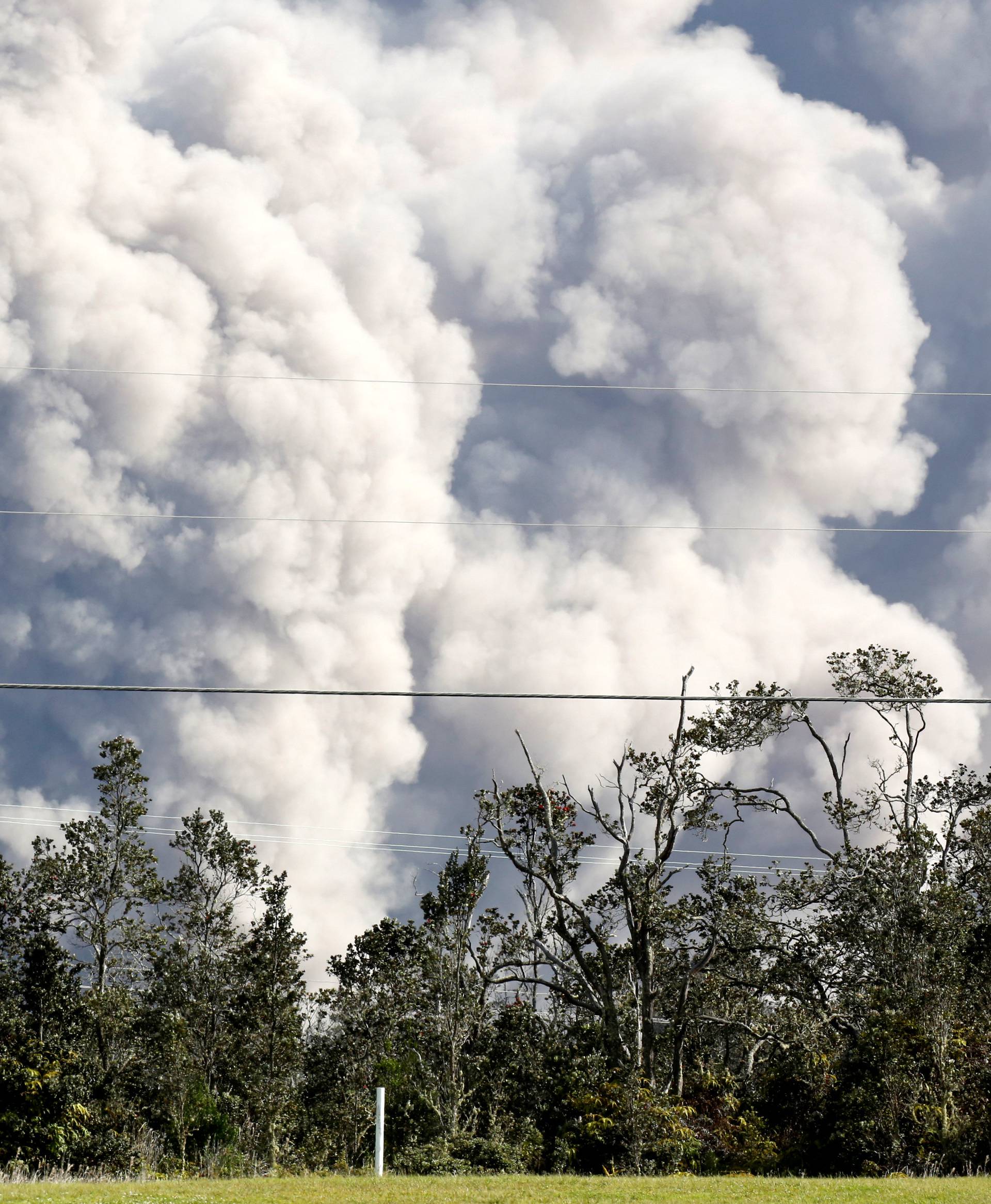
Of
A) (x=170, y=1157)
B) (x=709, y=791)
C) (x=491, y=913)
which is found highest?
(x=709, y=791)

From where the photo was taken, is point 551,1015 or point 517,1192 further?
point 551,1015

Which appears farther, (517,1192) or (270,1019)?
(270,1019)

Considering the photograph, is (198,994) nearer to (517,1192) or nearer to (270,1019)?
(270,1019)

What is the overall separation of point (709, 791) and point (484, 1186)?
43.9 feet

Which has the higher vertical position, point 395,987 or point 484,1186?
point 395,987

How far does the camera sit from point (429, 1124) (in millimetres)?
23281

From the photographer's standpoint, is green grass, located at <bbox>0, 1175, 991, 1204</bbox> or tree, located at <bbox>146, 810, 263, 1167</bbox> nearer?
green grass, located at <bbox>0, 1175, 991, 1204</bbox>

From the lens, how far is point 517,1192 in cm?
1426

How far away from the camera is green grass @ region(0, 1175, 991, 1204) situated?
13312 millimetres

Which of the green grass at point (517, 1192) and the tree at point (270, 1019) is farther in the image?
the tree at point (270, 1019)

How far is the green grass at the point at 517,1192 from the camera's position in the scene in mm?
13312

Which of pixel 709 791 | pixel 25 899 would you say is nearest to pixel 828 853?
pixel 709 791

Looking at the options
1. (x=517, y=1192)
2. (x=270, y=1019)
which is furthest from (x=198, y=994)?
(x=517, y=1192)

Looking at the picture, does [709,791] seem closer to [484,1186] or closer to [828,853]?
[828,853]
